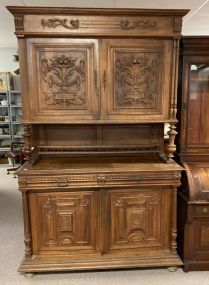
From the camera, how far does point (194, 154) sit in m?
2.28

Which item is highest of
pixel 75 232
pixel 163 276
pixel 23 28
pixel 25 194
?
pixel 23 28

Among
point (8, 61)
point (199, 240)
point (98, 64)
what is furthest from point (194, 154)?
point (8, 61)

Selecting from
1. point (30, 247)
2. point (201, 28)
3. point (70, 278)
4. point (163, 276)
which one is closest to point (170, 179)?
point (163, 276)

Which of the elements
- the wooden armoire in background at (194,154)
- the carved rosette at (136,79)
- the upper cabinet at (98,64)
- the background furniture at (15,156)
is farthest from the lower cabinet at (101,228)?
the background furniture at (15,156)

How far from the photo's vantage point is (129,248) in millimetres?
2172

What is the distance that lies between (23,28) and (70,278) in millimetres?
2126

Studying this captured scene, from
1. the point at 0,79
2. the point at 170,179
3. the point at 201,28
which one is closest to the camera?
the point at 170,179

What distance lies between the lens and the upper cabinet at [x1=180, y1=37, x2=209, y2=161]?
7.03ft

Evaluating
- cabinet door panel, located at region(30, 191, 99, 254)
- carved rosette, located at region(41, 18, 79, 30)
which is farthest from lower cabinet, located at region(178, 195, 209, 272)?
carved rosette, located at region(41, 18, 79, 30)

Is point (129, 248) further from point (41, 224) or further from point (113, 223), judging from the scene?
point (41, 224)

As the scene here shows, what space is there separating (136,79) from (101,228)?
134cm

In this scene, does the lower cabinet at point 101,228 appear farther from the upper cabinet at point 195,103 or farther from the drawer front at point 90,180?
the upper cabinet at point 195,103

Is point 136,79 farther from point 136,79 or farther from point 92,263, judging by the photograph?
point 92,263

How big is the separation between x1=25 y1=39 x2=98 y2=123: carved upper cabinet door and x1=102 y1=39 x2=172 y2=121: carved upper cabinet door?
0.13 m
